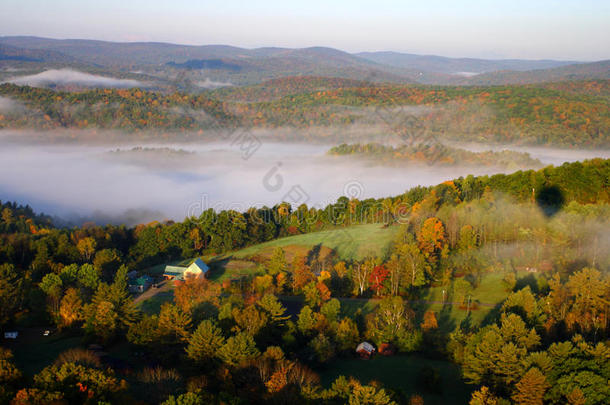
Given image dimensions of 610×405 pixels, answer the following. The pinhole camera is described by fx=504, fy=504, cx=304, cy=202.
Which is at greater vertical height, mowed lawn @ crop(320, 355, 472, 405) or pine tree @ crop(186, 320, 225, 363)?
pine tree @ crop(186, 320, 225, 363)

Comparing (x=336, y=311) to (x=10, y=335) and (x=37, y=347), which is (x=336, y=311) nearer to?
(x=37, y=347)

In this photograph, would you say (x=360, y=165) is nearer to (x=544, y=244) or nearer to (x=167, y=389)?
(x=544, y=244)

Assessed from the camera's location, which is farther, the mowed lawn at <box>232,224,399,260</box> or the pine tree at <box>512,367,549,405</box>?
the mowed lawn at <box>232,224,399,260</box>

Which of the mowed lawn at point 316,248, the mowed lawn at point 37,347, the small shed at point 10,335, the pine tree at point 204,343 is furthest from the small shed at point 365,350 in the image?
the small shed at point 10,335

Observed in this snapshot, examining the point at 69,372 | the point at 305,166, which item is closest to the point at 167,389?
the point at 69,372

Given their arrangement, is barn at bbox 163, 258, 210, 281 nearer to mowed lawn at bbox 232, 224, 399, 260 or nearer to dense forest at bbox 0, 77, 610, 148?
mowed lawn at bbox 232, 224, 399, 260

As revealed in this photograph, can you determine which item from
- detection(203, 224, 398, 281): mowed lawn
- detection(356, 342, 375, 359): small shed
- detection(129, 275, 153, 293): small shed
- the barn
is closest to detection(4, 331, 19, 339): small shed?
detection(129, 275, 153, 293): small shed

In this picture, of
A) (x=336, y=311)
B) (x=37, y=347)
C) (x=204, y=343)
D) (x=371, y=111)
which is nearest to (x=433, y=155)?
(x=371, y=111)
